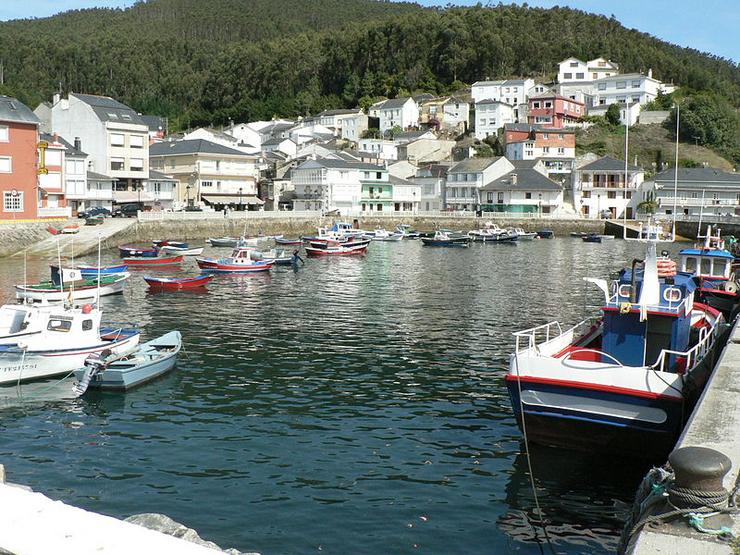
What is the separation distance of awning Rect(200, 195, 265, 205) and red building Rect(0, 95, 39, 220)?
39343mm

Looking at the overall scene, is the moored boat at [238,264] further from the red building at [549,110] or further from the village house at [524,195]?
the red building at [549,110]

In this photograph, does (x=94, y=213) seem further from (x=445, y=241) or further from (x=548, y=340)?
(x=548, y=340)

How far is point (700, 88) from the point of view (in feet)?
517

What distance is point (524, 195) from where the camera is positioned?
364 feet

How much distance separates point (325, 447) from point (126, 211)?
252 feet

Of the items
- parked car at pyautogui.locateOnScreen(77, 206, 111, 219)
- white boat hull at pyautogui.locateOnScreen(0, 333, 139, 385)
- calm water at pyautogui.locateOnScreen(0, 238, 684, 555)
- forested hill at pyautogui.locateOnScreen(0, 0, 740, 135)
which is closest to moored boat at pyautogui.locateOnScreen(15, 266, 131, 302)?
calm water at pyautogui.locateOnScreen(0, 238, 684, 555)

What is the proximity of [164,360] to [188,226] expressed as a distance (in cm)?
6184

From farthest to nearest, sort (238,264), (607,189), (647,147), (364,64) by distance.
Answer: (364,64) → (647,147) → (607,189) → (238,264)

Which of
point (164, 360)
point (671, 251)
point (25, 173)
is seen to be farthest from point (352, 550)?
point (671, 251)

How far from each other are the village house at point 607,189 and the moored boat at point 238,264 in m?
70.0

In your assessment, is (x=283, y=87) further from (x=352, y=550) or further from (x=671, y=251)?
(x=352, y=550)

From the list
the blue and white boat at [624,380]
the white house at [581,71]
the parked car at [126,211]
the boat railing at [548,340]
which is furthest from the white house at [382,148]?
the blue and white boat at [624,380]

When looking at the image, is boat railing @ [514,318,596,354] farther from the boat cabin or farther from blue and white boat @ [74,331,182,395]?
blue and white boat @ [74,331,182,395]

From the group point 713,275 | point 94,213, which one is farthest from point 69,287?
point 94,213
